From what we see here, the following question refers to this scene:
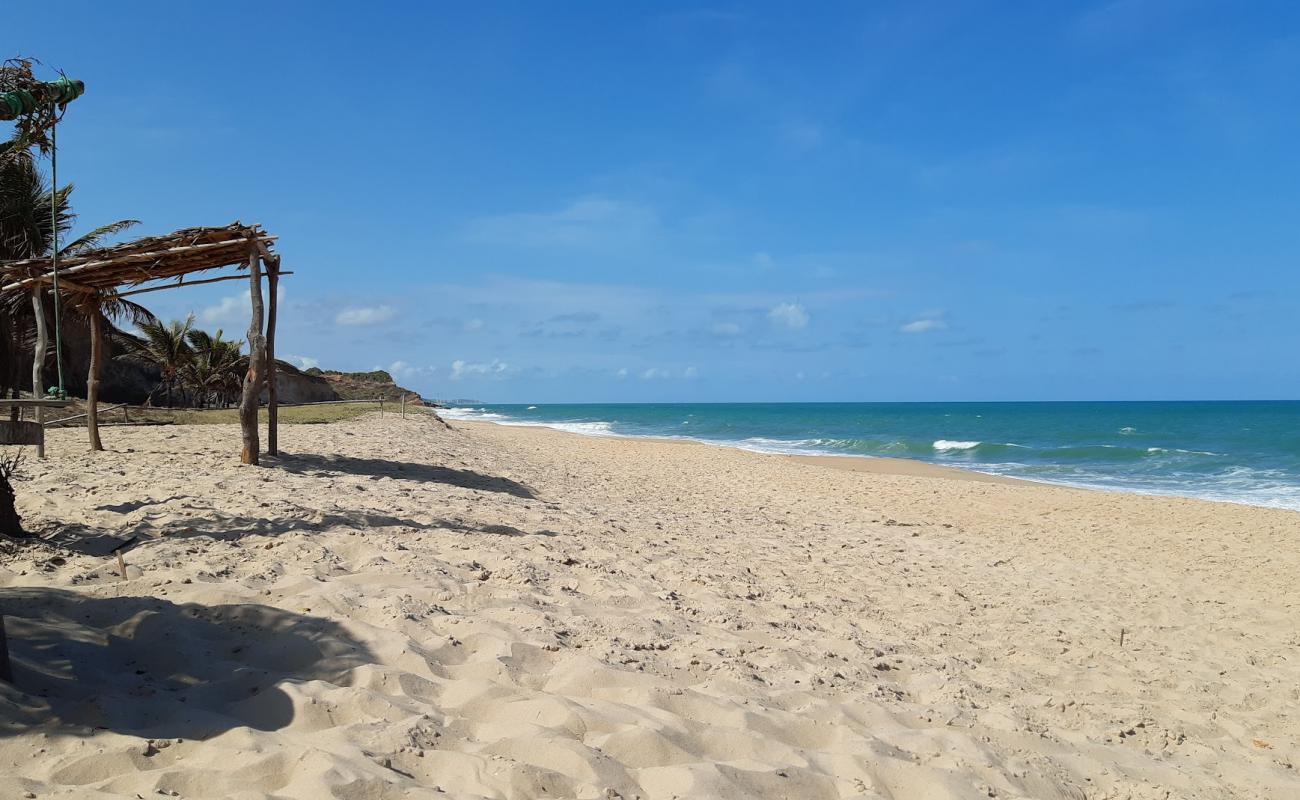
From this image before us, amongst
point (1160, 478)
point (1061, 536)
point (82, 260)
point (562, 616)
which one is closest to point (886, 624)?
point (562, 616)

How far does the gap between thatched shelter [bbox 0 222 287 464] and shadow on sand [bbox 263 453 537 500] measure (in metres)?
0.52

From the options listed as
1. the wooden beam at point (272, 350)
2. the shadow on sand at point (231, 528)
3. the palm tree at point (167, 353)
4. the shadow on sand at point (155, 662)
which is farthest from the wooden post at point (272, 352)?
the palm tree at point (167, 353)

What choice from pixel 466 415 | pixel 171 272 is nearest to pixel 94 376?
pixel 171 272

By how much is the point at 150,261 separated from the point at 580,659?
8.01 m

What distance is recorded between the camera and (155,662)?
3.30m

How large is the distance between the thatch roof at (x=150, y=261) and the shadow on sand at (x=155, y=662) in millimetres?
6138

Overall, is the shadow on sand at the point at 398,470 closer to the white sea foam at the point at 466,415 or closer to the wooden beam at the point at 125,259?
the wooden beam at the point at 125,259

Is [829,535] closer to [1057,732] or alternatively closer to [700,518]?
[700,518]

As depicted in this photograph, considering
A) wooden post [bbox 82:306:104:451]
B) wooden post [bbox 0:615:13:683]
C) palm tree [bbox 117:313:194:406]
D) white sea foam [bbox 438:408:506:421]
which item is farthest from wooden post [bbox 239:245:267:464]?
white sea foam [bbox 438:408:506:421]

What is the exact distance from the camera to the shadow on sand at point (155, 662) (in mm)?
2760

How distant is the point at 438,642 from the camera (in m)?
3.78

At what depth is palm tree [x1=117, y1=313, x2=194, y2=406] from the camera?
28828mm

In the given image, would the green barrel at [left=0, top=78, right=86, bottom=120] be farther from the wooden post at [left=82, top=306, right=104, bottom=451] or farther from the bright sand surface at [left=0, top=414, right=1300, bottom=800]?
the wooden post at [left=82, top=306, right=104, bottom=451]

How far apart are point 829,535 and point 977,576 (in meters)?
1.86
